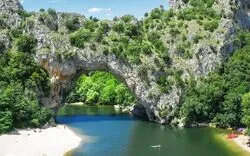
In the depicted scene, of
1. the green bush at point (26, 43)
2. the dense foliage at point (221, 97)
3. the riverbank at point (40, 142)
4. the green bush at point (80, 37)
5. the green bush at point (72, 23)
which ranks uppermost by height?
the green bush at point (72, 23)

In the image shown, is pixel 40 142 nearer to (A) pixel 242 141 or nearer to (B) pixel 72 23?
(A) pixel 242 141

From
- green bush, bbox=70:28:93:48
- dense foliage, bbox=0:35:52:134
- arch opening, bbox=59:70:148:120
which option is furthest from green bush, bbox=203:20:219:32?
dense foliage, bbox=0:35:52:134

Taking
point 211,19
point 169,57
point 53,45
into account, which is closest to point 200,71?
point 169,57

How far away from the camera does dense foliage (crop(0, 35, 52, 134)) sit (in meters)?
89.8

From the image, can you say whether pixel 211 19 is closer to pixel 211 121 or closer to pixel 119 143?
pixel 211 121

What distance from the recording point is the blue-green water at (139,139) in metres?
76.2

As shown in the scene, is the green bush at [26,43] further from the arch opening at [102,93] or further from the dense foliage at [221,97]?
the dense foliage at [221,97]

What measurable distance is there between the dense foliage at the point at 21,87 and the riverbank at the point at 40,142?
3.04 meters

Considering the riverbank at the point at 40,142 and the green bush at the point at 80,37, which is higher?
the green bush at the point at 80,37

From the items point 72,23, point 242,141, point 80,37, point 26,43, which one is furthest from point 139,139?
point 72,23

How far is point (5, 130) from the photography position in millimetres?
85625

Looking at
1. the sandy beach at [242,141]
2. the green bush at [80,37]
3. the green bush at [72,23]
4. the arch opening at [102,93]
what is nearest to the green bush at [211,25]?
the green bush at [80,37]

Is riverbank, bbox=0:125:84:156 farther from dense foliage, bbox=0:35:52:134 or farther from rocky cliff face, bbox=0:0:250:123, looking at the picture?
rocky cliff face, bbox=0:0:250:123

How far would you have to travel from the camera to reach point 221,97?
10138 cm
